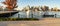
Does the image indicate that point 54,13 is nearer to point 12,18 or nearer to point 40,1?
point 40,1

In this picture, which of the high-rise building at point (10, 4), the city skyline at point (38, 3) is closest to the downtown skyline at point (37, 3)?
the city skyline at point (38, 3)

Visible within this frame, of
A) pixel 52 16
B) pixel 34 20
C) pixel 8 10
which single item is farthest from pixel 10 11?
pixel 52 16

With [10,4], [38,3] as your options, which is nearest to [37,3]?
[38,3]

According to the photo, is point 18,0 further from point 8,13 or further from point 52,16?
point 52,16

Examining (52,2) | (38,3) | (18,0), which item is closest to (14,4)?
(18,0)

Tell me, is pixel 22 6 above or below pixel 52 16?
above

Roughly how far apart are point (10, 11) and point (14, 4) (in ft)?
1.68

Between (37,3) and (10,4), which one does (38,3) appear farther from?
(10,4)

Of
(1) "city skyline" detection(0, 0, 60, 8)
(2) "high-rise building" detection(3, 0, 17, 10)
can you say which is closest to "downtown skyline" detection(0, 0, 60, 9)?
(1) "city skyline" detection(0, 0, 60, 8)

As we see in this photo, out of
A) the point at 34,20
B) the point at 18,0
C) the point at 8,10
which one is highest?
the point at 18,0

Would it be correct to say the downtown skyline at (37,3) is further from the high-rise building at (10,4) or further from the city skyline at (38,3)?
the high-rise building at (10,4)

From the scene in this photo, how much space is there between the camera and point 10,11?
9555 millimetres

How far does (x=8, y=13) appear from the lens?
9.55 meters

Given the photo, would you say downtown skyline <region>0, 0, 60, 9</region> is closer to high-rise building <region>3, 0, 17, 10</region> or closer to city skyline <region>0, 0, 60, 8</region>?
city skyline <region>0, 0, 60, 8</region>
